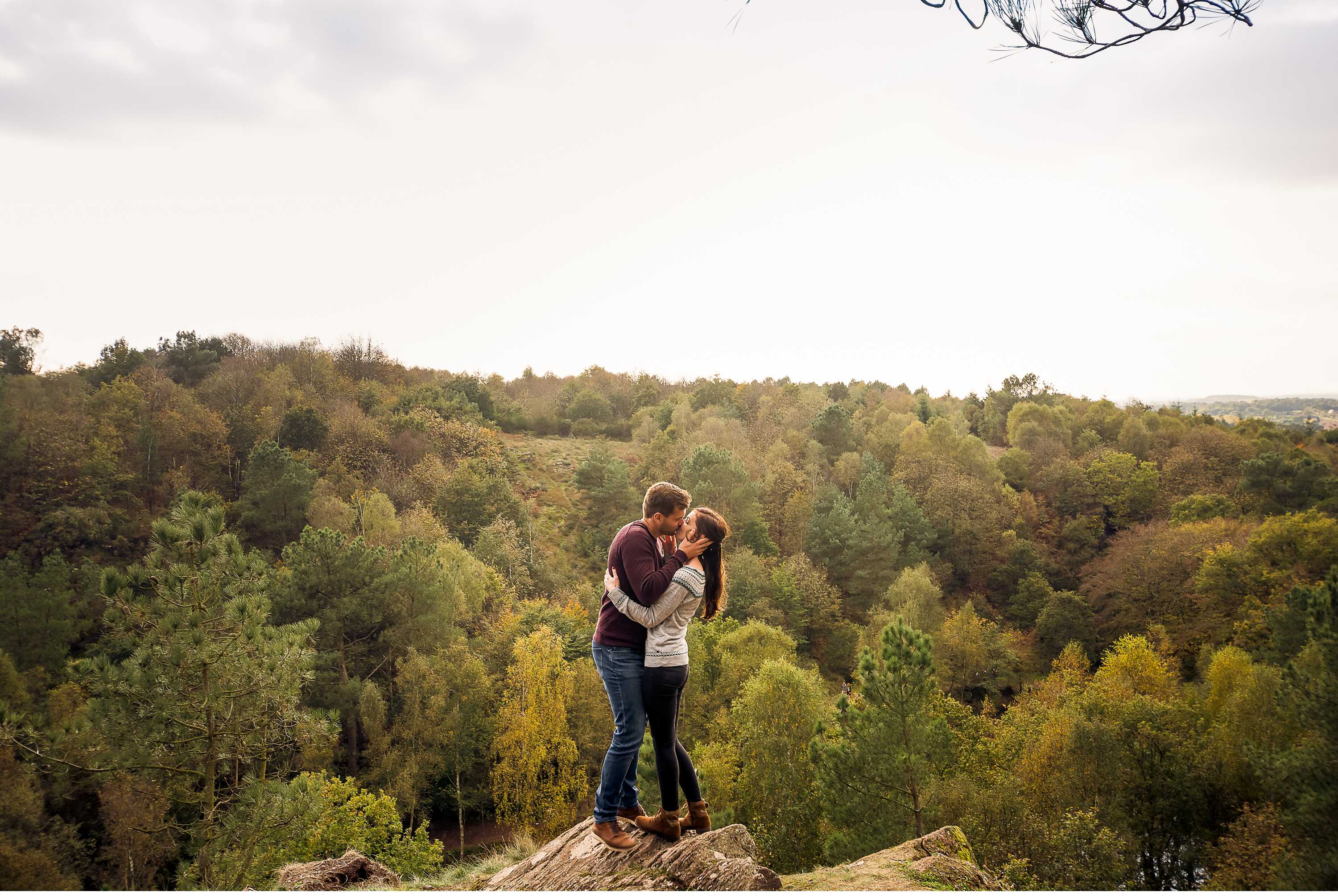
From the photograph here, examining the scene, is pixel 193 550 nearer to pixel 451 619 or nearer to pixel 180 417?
pixel 451 619

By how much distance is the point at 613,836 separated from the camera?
502 centimetres

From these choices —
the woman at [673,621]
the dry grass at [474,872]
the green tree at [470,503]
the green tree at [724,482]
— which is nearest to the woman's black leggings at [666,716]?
the woman at [673,621]

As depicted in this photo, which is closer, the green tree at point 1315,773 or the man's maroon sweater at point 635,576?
the man's maroon sweater at point 635,576

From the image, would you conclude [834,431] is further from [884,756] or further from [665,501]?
[665,501]

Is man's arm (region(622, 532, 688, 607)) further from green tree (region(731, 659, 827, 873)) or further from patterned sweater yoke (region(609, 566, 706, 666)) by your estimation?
green tree (region(731, 659, 827, 873))

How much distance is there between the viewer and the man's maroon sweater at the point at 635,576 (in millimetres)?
4297

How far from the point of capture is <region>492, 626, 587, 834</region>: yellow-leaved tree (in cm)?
2211

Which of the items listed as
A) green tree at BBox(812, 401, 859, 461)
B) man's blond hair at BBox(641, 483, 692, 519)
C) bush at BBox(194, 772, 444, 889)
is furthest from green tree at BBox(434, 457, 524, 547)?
man's blond hair at BBox(641, 483, 692, 519)

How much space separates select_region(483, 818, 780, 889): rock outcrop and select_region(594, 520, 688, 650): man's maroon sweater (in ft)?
5.72

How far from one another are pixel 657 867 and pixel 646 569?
2.36m

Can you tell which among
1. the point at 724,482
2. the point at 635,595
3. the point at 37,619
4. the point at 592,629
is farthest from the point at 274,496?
the point at 635,595

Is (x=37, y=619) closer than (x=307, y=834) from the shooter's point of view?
No

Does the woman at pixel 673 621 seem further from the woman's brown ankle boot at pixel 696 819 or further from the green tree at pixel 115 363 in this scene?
the green tree at pixel 115 363

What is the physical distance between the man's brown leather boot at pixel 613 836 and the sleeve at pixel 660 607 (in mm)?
1814
